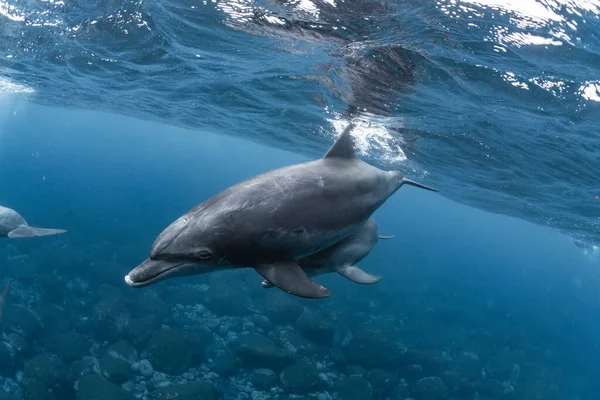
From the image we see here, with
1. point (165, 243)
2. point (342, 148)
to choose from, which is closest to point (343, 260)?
Result: point (342, 148)

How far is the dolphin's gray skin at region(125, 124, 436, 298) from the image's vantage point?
352 centimetres

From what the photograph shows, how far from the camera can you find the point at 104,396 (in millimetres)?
11766

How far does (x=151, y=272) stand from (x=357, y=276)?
88.2 inches

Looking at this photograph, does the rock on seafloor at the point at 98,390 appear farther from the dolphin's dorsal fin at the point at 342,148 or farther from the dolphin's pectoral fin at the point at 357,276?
the dolphin's dorsal fin at the point at 342,148

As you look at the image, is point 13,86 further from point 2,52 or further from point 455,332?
point 455,332

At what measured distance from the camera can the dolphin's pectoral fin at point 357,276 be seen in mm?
4715

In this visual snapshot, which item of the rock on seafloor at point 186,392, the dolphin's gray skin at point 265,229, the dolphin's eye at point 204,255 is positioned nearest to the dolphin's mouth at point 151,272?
the dolphin's gray skin at point 265,229

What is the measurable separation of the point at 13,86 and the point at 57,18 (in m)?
17.0

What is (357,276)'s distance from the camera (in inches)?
190

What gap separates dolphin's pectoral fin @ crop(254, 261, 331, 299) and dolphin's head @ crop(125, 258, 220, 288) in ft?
1.83

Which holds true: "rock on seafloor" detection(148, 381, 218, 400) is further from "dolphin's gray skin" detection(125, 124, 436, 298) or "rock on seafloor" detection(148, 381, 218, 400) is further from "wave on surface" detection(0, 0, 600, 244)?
"dolphin's gray skin" detection(125, 124, 436, 298)

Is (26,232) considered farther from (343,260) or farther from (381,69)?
(381,69)

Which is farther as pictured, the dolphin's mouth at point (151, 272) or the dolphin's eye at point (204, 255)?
the dolphin's eye at point (204, 255)

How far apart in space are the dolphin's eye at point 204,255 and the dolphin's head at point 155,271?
0.28 feet
